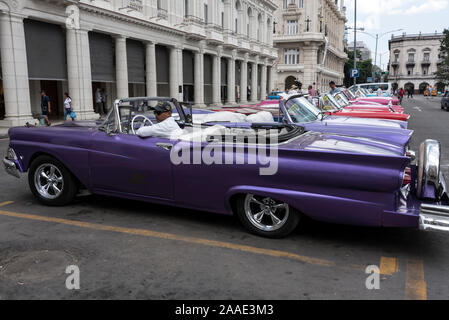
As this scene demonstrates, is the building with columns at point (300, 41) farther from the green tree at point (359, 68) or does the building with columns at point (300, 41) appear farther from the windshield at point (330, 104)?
the windshield at point (330, 104)

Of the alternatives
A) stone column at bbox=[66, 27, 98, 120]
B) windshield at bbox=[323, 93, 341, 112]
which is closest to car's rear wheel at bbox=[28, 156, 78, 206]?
windshield at bbox=[323, 93, 341, 112]

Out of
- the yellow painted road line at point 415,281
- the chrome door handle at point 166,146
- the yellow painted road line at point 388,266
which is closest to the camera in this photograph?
the yellow painted road line at point 415,281

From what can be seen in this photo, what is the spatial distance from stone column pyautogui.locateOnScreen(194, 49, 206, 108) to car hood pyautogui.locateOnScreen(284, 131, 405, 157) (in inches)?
1152

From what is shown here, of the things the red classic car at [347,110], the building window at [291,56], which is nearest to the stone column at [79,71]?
the red classic car at [347,110]

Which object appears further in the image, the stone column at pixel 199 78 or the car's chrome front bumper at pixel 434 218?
the stone column at pixel 199 78

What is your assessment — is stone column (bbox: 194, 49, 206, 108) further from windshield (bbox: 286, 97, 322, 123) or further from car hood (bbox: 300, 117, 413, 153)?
car hood (bbox: 300, 117, 413, 153)

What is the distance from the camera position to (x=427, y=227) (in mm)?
3555

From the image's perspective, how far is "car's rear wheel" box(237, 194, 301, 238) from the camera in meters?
4.15

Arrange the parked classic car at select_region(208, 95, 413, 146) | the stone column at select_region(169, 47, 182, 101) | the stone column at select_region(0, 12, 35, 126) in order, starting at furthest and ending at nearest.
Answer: the stone column at select_region(169, 47, 182, 101)
the stone column at select_region(0, 12, 35, 126)
the parked classic car at select_region(208, 95, 413, 146)

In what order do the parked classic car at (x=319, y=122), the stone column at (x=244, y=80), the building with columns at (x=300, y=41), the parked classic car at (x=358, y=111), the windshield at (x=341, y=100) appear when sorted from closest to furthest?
the parked classic car at (x=319, y=122) < the parked classic car at (x=358, y=111) < the windshield at (x=341, y=100) < the stone column at (x=244, y=80) < the building with columns at (x=300, y=41)

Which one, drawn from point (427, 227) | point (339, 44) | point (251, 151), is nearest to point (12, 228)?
point (251, 151)

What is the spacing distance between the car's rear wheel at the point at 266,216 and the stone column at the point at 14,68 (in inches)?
636

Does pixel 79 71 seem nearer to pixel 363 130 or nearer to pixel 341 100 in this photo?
pixel 341 100

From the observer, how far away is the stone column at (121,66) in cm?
2373
